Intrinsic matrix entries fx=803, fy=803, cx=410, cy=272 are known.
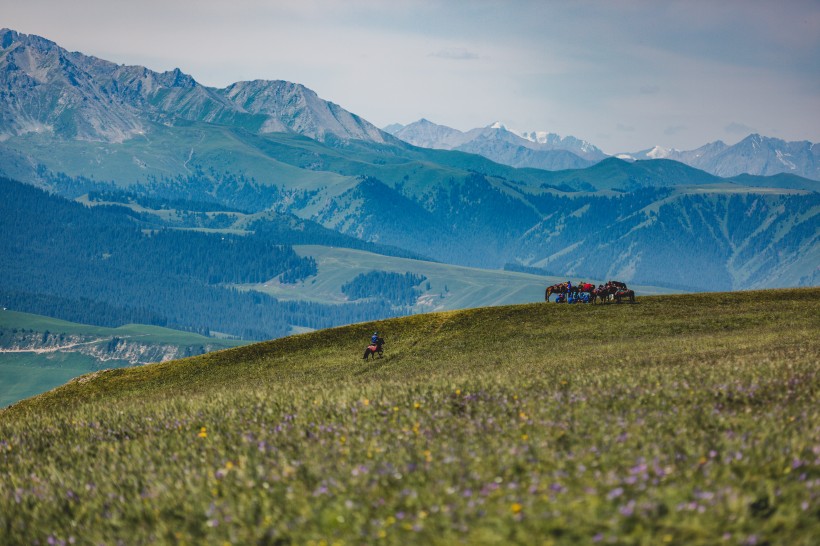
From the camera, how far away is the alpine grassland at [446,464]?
13.1 meters

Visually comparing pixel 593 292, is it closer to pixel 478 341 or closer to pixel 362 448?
pixel 478 341

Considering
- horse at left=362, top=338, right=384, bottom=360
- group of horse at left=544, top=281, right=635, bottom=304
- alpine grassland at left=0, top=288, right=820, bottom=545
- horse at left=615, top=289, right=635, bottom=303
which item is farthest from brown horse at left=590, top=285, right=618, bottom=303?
alpine grassland at left=0, top=288, right=820, bottom=545

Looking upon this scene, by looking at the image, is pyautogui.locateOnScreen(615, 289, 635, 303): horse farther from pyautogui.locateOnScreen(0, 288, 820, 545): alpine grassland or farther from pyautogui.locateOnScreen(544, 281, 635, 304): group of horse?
pyautogui.locateOnScreen(0, 288, 820, 545): alpine grassland

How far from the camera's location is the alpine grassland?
43.1 feet

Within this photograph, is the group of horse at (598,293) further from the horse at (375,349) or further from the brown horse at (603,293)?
→ the horse at (375,349)

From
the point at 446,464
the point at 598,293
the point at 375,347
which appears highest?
the point at 598,293

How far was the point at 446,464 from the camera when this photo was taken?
16.1 m

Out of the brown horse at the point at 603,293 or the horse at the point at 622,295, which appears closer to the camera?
the brown horse at the point at 603,293

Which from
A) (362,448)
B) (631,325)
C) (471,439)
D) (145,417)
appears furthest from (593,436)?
(631,325)

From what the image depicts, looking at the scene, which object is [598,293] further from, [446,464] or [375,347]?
[446,464]

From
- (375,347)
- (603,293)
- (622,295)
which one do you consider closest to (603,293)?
(603,293)

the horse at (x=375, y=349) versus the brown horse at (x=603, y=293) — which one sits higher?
the brown horse at (x=603, y=293)

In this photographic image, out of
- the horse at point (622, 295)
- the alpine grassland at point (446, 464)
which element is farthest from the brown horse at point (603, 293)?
the alpine grassland at point (446, 464)

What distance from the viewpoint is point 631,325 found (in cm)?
6406
